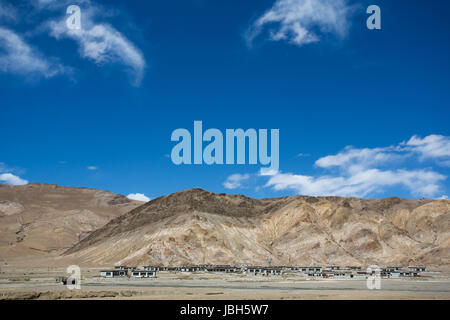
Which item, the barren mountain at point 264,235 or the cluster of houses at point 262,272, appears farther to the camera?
the barren mountain at point 264,235

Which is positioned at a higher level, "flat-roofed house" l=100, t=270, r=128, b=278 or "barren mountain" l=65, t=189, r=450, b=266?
"barren mountain" l=65, t=189, r=450, b=266

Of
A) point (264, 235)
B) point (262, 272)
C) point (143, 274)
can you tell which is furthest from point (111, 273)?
point (264, 235)

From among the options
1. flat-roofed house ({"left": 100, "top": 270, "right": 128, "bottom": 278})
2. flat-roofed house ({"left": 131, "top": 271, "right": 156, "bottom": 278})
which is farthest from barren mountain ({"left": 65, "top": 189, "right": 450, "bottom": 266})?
flat-roofed house ({"left": 100, "top": 270, "right": 128, "bottom": 278})

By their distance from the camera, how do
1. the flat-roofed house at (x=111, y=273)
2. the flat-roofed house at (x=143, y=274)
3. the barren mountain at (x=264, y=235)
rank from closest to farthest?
1. the flat-roofed house at (x=111, y=273)
2. the flat-roofed house at (x=143, y=274)
3. the barren mountain at (x=264, y=235)

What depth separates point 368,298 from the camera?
48.5 m

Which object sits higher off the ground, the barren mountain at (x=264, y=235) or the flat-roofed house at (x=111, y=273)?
the barren mountain at (x=264, y=235)

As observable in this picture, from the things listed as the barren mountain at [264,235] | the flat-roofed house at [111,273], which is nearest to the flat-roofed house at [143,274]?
the flat-roofed house at [111,273]

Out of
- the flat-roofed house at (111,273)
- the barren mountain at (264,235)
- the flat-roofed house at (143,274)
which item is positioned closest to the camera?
the flat-roofed house at (111,273)

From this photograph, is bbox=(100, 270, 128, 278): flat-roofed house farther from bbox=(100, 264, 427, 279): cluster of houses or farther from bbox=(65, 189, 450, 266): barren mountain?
bbox=(65, 189, 450, 266): barren mountain

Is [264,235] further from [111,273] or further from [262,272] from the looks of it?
[111,273]

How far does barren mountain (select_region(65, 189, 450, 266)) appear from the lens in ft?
488

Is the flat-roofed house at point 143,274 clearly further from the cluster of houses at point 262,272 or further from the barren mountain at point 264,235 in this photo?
the barren mountain at point 264,235

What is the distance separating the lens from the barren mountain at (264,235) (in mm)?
148750
